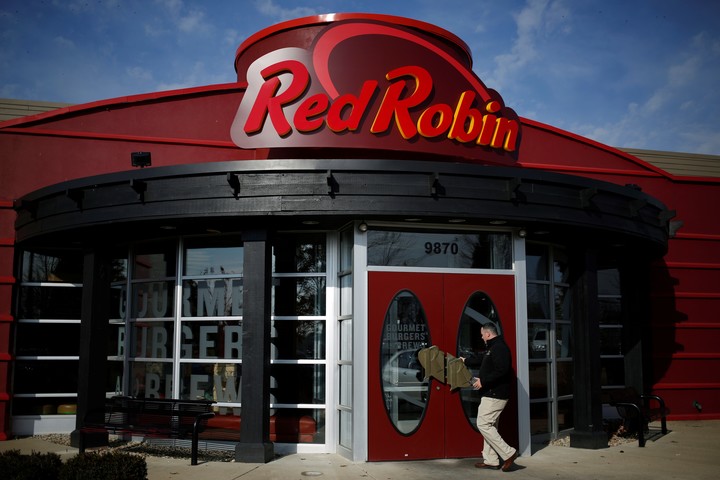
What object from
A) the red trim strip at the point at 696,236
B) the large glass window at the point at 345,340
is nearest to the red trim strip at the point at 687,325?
the red trim strip at the point at 696,236

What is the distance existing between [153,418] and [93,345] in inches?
66.7

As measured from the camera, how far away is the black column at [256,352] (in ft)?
31.0

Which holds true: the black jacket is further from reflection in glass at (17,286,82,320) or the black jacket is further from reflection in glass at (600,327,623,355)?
reflection in glass at (17,286,82,320)

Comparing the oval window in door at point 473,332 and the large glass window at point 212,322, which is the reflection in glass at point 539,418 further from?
the large glass window at point 212,322

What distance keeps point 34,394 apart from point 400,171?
27.2 ft

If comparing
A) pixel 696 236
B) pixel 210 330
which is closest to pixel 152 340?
pixel 210 330

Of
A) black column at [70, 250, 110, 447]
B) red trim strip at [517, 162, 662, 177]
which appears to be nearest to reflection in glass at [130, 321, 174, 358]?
black column at [70, 250, 110, 447]

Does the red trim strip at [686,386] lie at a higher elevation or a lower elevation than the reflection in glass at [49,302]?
lower

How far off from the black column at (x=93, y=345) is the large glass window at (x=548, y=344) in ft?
22.7

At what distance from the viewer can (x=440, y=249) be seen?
10.4 metres

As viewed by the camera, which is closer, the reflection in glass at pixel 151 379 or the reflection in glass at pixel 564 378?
the reflection in glass at pixel 151 379

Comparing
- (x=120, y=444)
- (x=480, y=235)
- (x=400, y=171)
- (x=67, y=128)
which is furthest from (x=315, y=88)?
(x=120, y=444)

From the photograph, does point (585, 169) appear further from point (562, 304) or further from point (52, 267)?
point (52, 267)

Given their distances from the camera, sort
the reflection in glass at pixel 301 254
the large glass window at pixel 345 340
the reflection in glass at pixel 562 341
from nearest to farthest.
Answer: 1. the large glass window at pixel 345 340
2. the reflection in glass at pixel 301 254
3. the reflection in glass at pixel 562 341
